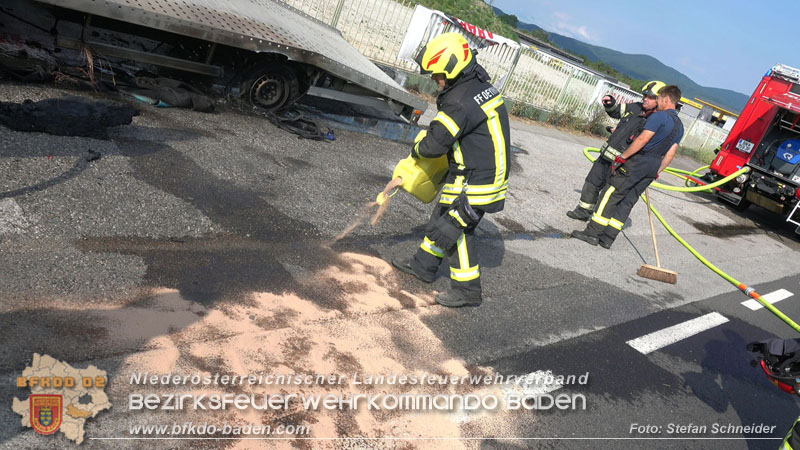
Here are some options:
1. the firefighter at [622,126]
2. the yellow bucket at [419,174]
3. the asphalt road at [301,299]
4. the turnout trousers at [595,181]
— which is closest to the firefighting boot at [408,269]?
the asphalt road at [301,299]

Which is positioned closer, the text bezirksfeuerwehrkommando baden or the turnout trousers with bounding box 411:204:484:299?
the text bezirksfeuerwehrkommando baden

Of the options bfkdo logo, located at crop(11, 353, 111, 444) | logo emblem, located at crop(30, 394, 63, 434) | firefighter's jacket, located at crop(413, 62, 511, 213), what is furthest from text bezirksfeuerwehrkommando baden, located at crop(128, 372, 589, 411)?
firefighter's jacket, located at crop(413, 62, 511, 213)

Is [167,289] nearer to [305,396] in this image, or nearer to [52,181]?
[305,396]

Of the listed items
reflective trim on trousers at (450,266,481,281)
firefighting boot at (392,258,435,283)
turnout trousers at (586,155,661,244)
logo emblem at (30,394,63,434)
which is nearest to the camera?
logo emblem at (30,394,63,434)

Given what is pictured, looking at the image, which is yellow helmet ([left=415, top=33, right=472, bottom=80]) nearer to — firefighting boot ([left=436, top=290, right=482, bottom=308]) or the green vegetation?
firefighting boot ([left=436, top=290, right=482, bottom=308])

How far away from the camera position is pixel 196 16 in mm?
6230

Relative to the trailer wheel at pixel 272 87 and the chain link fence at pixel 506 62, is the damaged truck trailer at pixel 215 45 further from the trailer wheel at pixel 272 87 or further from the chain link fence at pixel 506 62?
the chain link fence at pixel 506 62

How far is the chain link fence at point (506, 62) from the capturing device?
532 inches

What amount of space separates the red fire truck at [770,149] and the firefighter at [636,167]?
6302 millimetres

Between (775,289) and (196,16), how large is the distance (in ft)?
28.9

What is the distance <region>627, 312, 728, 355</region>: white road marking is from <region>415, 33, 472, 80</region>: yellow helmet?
2.95 m

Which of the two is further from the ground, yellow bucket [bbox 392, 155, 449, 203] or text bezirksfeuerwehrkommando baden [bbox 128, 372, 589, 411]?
yellow bucket [bbox 392, 155, 449, 203]

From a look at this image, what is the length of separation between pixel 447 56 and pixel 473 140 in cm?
67

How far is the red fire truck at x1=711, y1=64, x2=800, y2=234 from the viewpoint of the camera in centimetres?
1250
